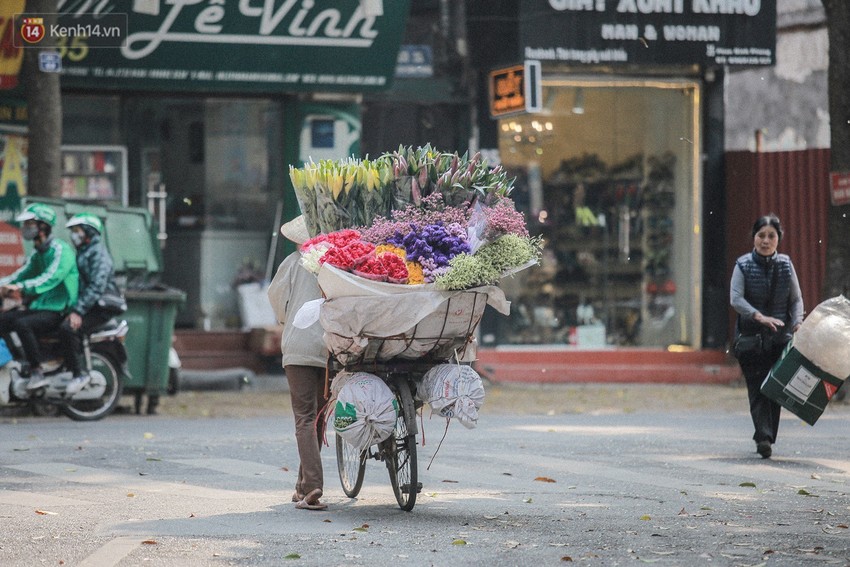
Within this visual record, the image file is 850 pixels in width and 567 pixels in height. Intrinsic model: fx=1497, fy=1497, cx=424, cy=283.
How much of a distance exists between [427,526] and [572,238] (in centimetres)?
1269

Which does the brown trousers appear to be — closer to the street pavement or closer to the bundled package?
the street pavement

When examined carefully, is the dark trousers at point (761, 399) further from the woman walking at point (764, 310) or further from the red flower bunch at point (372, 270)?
the red flower bunch at point (372, 270)

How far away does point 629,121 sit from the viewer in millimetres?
20422

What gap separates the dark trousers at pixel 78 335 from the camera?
13.8 metres

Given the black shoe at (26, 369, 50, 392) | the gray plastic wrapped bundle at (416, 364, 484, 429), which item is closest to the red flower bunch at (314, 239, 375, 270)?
the gray plastic wrapped bundle at (416, 364, 484, 429)

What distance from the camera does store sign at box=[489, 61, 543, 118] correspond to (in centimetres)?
1873

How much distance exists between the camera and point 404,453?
826 cm

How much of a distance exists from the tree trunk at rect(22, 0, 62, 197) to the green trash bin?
1.57 metres

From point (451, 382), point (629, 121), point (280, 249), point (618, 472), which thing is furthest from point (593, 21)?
point (451, 382)

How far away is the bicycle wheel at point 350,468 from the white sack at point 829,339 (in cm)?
366

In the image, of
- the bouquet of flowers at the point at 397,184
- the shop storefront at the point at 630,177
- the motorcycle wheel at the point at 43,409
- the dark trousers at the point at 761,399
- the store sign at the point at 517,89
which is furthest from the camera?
the shop storefront at the point at 630,177

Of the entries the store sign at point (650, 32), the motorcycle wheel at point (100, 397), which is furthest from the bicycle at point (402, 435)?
the store sign at point (650, 32)

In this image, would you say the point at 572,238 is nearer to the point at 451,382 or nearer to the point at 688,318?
→ the point at 688,318

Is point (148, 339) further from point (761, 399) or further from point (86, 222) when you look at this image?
point (761, 399)
